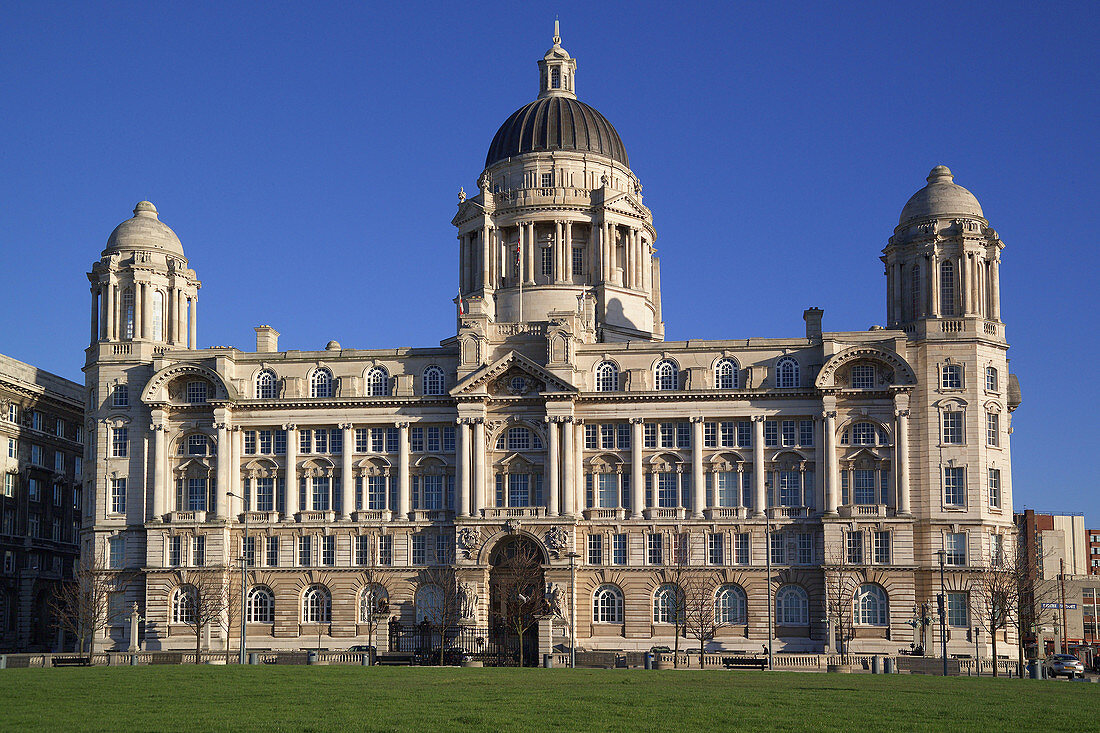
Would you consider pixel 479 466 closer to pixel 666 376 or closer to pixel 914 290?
pixel 666 376

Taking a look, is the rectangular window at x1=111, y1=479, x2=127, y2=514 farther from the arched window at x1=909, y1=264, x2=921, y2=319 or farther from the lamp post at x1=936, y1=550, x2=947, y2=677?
the arched window at x1=909, y1=264, x2=921, y2=319

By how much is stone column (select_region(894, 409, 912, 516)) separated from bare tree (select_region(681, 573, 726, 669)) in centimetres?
1447

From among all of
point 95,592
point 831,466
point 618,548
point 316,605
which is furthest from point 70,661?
point 831,466

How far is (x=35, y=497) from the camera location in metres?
137

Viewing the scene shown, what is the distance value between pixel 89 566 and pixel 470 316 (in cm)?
3474

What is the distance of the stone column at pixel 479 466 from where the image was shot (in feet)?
374

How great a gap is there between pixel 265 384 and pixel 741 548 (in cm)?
3869

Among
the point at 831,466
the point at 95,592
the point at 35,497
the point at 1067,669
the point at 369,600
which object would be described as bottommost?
the point at 1067,669

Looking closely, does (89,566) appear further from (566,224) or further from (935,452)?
(935,452)

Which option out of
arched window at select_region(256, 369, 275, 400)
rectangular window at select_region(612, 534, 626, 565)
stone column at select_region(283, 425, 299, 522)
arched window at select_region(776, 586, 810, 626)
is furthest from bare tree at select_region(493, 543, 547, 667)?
arched window at select_region(256, 369, 275, 400)

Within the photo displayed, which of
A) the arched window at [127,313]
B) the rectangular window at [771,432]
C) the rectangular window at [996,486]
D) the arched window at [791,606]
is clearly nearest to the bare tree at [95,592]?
the arched window at [127,313]

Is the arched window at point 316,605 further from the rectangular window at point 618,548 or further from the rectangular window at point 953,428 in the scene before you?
the rectangular window at point 953,428

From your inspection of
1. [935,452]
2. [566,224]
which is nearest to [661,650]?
[935,452]

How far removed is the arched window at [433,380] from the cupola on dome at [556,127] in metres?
26.9
